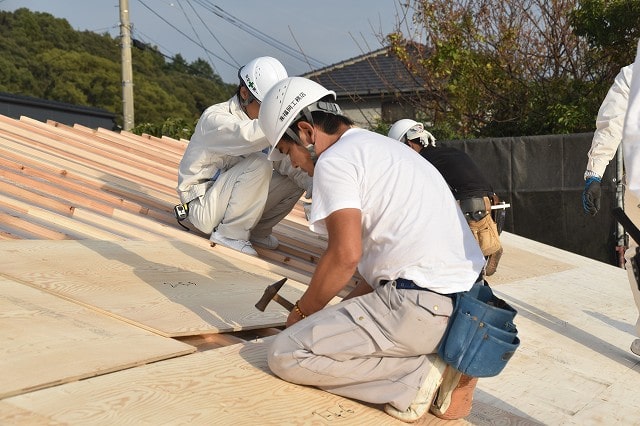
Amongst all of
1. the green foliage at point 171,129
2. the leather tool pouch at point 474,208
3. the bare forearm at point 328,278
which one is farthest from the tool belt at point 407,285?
the green foliage at point 171,129

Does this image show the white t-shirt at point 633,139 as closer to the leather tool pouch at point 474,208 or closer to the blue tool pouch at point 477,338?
the blue tool pouch at point 477,338

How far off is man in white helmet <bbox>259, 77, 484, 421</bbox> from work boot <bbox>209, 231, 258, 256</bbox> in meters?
1.95

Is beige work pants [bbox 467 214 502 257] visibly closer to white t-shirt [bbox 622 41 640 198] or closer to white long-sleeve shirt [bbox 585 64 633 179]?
white long-sleeve shirt [bbox 585 64 633 179]

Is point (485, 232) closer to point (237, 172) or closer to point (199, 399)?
point (237, 172)

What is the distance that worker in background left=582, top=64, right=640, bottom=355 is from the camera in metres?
3.84

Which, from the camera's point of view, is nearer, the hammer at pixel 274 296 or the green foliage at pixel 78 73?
the hammer at pixel 274 296

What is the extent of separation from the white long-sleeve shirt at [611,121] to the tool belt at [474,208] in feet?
2.25

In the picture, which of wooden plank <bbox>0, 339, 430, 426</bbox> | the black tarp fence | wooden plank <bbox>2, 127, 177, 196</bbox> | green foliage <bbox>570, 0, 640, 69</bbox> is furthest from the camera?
green foliage <bbox>570, 0, 640, 69</bbox>

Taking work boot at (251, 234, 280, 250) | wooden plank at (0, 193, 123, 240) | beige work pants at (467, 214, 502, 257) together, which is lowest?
wooden plank at (0, 193, 123, 240)

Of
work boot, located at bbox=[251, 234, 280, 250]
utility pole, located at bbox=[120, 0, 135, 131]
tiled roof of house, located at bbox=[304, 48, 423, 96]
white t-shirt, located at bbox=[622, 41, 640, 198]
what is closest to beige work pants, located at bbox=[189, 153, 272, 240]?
work boot, located at bbox=[251, 234, 280, 250]

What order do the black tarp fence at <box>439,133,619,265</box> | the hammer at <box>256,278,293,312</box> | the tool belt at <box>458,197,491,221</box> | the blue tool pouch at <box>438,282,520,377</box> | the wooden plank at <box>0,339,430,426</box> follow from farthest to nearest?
the black tarp fence at <box>439,133,619,265</box> → the tool belt at <box>458,197,491,221</box> → the hammer at <box>256,278,293,312</box> → the blue tool pouch at <box>438,282,520,377</box> → the wooden plank at <box>0,339,430,426</box>

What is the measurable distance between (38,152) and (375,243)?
166 inches

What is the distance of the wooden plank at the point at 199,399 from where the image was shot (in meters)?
2.04

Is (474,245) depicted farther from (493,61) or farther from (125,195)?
(493,61)
